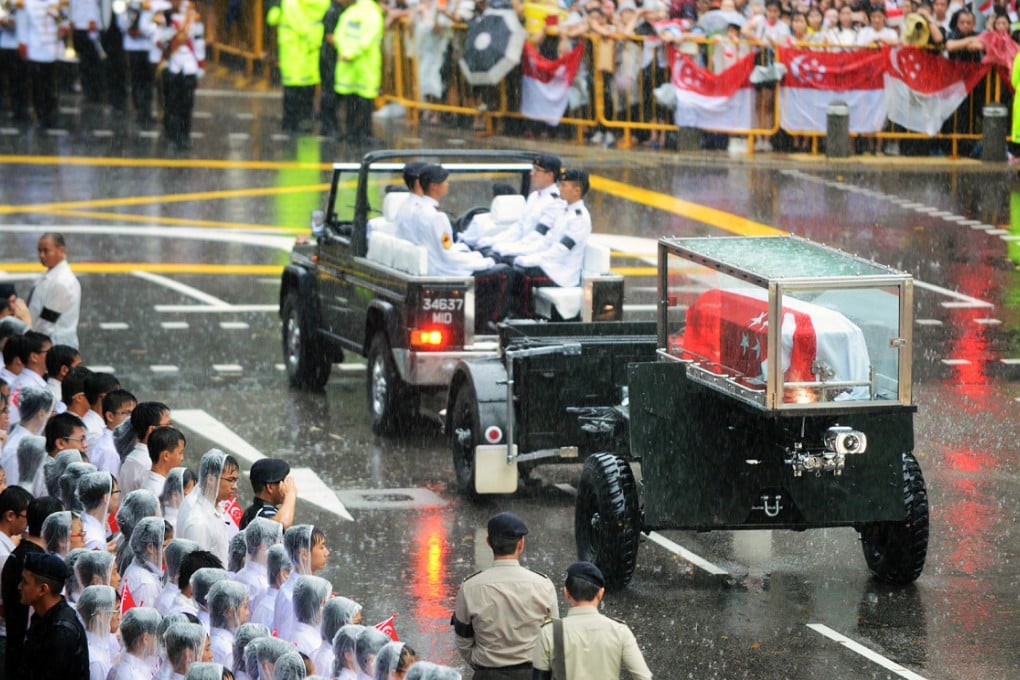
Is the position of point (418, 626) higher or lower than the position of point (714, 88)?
lower

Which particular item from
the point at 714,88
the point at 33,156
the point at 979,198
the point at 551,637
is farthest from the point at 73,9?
the point at 551,637

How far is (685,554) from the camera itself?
Answer: 38.8ft

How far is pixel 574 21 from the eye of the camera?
2927 centimetres

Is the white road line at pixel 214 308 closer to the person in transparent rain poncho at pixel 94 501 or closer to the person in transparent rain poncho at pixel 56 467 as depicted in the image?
the person in transparent rain poncho at pixel 56 467

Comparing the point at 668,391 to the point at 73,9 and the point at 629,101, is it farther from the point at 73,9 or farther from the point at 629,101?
the point at 73,9

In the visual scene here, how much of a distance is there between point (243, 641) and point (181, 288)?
13.6 metres

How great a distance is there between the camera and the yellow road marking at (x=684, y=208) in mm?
23172

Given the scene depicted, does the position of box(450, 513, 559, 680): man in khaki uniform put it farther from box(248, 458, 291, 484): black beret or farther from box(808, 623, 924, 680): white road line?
box(808, 623, 924, 680): white road line

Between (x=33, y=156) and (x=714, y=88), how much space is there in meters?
9.87

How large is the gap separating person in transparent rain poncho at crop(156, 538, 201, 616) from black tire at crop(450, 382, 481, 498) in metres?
4.64

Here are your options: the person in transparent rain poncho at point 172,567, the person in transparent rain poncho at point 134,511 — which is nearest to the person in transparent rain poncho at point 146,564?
the person in transparent rain poncho at point 172,567

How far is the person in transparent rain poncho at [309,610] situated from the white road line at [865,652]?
11.1 feet

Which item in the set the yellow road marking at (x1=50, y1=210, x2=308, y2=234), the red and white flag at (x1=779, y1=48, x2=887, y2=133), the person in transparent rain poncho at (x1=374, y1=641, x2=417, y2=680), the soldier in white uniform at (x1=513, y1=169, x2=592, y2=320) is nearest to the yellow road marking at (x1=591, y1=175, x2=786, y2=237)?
the red and white flag at (x1=779, y1=48, x2=887, y2=133)

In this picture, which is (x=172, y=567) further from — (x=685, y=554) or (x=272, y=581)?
(x=685, y=554)
